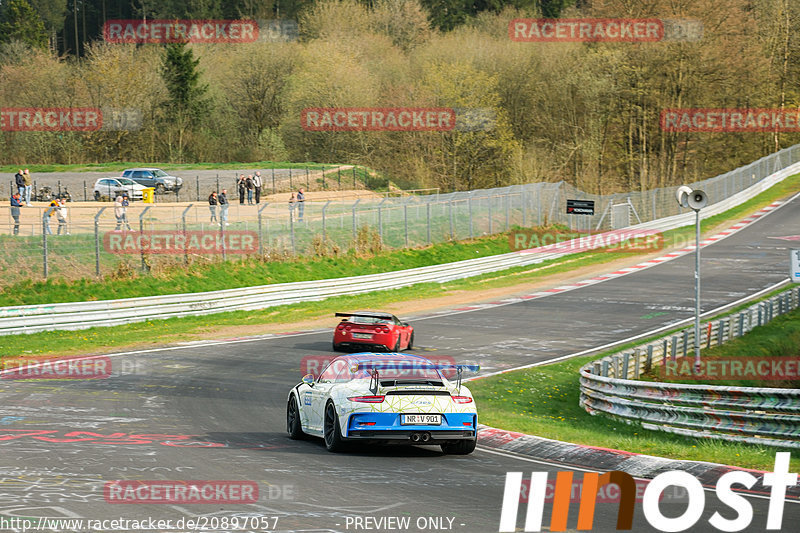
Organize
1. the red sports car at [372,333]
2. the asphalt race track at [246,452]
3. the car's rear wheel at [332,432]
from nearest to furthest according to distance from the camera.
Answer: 1. the asphalt race track at [246,452]
2. the car's rear wheel at [332,432]
3. the red sports car at [372,333]

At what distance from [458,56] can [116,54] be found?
3057cm

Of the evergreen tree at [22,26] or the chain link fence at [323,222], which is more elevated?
the evergreen tree at [22,26]

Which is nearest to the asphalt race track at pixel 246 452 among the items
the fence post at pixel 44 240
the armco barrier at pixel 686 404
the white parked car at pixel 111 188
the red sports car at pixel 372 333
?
the red sports car at pixel 372 333

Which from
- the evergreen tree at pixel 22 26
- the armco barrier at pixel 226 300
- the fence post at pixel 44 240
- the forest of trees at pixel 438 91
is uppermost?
the evergreen tree at pixel 22 26

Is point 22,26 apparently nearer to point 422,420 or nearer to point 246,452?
point 246,452

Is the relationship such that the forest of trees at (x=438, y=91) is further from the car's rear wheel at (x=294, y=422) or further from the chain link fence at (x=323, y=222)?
the car's rear wheel at (x=294, y=422)

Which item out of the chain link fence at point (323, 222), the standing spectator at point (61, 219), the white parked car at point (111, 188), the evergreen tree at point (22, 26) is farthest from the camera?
the evergreen tree at point (22, 26)

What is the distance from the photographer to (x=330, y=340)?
93.6 feet

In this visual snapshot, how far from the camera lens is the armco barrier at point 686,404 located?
48.0ft

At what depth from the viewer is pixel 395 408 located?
1243 centimetres

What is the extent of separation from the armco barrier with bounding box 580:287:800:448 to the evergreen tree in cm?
10028

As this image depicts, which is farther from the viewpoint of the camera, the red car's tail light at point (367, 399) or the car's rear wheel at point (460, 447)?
the car's rear wheel at point (460, 447)

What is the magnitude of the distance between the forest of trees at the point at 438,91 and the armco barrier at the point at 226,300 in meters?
23.0

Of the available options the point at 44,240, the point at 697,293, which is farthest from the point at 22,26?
A: the point at 697,293
